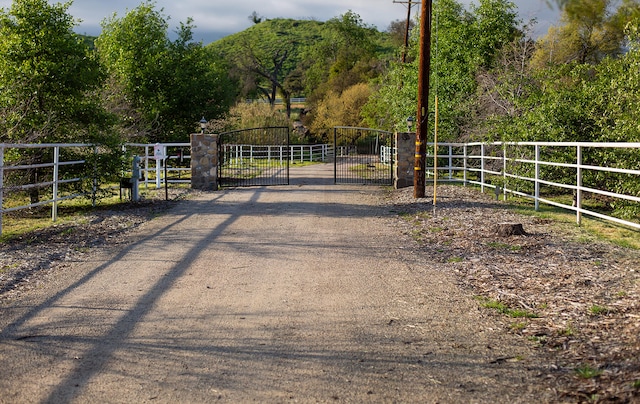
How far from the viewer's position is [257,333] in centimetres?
549

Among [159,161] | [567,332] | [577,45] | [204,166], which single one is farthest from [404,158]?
[567,332]

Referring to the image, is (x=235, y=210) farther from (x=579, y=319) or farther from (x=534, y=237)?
(x=579, y=319)

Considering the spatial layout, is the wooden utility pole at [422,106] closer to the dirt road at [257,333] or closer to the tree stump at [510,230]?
the tree stump at [510,230]

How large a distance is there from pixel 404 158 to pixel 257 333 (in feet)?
52.6

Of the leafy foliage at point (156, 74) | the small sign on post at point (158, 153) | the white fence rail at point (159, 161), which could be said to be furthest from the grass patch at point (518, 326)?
the leafy foliage at point (156, 74)

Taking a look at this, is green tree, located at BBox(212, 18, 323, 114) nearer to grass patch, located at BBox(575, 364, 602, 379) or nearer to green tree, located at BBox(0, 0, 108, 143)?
green tree, located at BBox(0, 0, 108, 143)

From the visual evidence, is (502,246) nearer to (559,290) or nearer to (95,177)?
(559,290)

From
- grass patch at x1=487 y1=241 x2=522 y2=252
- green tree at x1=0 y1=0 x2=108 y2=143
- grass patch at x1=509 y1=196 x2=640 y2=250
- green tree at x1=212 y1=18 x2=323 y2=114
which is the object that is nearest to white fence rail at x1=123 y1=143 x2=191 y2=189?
green tree at x1=0 y1=0 x2=108 y2=143

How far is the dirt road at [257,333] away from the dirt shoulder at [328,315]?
0.07 ft

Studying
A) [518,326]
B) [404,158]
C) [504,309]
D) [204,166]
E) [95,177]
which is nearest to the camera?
[518,326]

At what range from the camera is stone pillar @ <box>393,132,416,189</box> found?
20.9 metres

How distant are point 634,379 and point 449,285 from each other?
332 centimetres

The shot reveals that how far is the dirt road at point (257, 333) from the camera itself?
170 inches

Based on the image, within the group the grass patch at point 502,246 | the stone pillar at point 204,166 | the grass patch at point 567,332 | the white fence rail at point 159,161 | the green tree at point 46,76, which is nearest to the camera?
the grass patch at point 567,332
